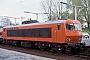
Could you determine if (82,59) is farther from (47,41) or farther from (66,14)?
(66,14)

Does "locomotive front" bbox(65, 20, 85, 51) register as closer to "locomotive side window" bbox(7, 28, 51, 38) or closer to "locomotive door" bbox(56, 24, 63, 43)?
"locomotive door" bbox(56, 24, 63, 43)

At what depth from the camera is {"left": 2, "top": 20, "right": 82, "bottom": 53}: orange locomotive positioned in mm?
19109

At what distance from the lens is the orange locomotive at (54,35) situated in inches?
752

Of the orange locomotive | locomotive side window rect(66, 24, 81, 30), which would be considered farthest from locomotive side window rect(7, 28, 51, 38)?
locomotive side window rect(66, 24, 81, 30)

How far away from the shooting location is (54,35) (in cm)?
2023

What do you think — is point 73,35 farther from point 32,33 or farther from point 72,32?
point 32,33

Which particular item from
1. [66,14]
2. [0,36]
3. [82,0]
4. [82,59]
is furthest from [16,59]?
[82,0]

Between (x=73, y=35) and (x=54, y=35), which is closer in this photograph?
(x=73, y=35)

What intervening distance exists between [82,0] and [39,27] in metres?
46.7

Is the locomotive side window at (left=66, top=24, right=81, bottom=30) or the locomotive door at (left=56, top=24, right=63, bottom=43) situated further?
the locomotive side window at (left=66, top=24, right=81, bottom=30)

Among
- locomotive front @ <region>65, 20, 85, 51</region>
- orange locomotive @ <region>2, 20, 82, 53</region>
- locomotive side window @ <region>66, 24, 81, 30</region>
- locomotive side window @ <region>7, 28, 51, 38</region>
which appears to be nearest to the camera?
locomotive front @ <region>65, 20, 85, 51</region>

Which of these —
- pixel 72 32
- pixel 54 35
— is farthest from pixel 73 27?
pixel 54 35

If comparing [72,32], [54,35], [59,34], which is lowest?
[54,35]

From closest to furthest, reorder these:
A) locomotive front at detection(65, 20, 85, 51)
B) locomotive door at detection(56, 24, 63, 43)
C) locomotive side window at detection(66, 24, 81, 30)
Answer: locomotive front at detection(65, 20, 85, 51)
locomotive door at detection(56, 24, 63, 43)
locomotive side window at detection(66, 24, 81, 30)
